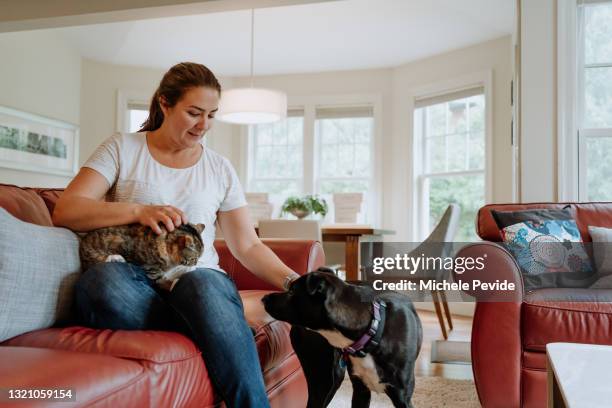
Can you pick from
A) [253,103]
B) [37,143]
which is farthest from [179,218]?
[37,143]

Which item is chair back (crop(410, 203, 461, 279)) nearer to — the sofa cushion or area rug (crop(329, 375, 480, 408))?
area rug (crop(329, 375, 480, 408))

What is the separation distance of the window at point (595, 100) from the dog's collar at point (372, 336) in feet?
8.12

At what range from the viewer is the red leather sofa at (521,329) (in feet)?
6.57

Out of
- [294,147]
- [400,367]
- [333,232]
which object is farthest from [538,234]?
[294,147]

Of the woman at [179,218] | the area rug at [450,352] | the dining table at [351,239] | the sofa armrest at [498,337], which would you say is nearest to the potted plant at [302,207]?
the dining table at [351,239]

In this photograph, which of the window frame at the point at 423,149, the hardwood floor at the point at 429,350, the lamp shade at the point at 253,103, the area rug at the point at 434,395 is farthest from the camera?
the window frame at the point at 423,149

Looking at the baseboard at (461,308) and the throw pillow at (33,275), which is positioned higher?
the throw pillow at (33,275)

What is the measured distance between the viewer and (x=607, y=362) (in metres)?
1.10

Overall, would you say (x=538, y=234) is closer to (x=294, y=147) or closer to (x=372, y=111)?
(x=372, y=111)

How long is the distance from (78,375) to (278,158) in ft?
16.9

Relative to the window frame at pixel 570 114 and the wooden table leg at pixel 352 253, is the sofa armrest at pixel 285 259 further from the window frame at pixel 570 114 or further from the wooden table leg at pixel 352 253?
the window frame at pixel 570 114

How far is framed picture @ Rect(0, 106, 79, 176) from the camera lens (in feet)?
14.5

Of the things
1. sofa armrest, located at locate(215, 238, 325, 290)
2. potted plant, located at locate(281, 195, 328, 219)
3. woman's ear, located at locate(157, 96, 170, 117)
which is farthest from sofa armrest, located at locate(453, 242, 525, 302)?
potted plant, located at locate(281, 195, 328, 219)

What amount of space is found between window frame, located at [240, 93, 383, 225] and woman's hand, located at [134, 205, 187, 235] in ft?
14.2
